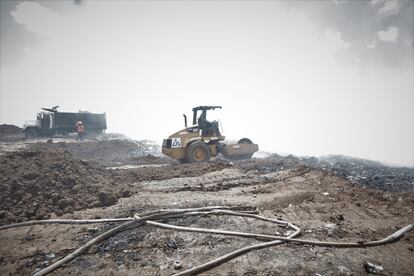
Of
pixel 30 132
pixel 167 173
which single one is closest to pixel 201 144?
pixel 167 173

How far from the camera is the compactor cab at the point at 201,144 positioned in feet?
41.2

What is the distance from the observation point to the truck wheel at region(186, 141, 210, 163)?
12.6 metres

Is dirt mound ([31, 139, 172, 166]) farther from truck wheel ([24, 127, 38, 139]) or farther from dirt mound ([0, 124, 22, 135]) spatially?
dirt mound ([0, 124, 22, 135])

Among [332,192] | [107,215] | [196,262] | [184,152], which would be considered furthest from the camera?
[184,152]

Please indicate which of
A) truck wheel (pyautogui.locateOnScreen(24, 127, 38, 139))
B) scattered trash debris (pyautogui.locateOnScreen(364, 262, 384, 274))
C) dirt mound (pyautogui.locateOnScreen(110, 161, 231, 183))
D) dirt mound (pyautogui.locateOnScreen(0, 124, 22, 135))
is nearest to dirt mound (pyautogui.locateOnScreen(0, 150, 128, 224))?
dirt mound (pyautogui.locateOnScreen(110, 161, 231, 183))

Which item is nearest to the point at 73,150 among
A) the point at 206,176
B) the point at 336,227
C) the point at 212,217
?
the point at 206,176

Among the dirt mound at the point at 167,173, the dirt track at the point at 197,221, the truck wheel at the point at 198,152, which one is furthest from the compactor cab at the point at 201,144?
the dirt track at the point at 197,221

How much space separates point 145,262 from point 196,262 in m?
0.76

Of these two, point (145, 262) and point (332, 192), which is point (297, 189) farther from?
point (145, 262)

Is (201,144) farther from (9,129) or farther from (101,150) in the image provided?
(9,129)

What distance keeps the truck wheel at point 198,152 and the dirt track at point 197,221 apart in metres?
3.48

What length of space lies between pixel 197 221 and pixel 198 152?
8.19 meters

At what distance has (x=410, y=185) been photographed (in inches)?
293

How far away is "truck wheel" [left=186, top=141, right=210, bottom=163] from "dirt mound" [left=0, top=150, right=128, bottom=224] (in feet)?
16.5
